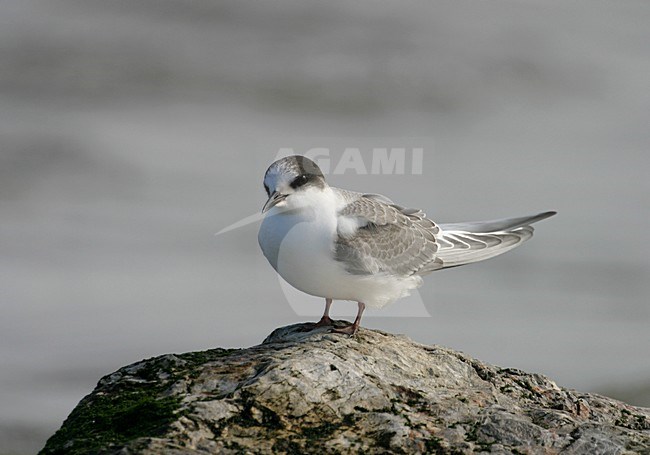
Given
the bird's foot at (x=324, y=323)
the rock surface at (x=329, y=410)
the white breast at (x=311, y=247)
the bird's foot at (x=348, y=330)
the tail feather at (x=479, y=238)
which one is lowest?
the rock surface at (x=329, y=410)

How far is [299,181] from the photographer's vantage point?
6.35m

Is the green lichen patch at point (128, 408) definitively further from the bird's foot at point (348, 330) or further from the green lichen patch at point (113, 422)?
the bird's foot at point (348, 330)

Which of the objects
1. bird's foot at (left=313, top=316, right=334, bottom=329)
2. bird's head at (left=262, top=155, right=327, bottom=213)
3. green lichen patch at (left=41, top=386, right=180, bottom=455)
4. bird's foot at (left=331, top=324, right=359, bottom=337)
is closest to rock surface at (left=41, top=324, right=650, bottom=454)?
green lichen patch at (left=41, top=386, right=180, bottom=455)

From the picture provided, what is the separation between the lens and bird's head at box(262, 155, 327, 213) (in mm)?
6285

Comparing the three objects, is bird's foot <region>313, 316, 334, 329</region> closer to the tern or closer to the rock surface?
the tern

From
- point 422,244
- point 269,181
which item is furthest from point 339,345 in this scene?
point 422,244

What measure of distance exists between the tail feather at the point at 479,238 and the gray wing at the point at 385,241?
16cm

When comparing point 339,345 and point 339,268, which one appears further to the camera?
Result: point 339,268

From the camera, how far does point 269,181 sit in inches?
251

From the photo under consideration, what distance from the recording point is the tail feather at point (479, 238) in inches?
296

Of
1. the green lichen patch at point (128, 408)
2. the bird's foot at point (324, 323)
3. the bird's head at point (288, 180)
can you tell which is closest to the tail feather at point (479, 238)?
the bird's foot at point (324, 323)

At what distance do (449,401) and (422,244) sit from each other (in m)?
2.36

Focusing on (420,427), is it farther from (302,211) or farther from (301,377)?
(302,211)

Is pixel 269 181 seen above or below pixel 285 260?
above
